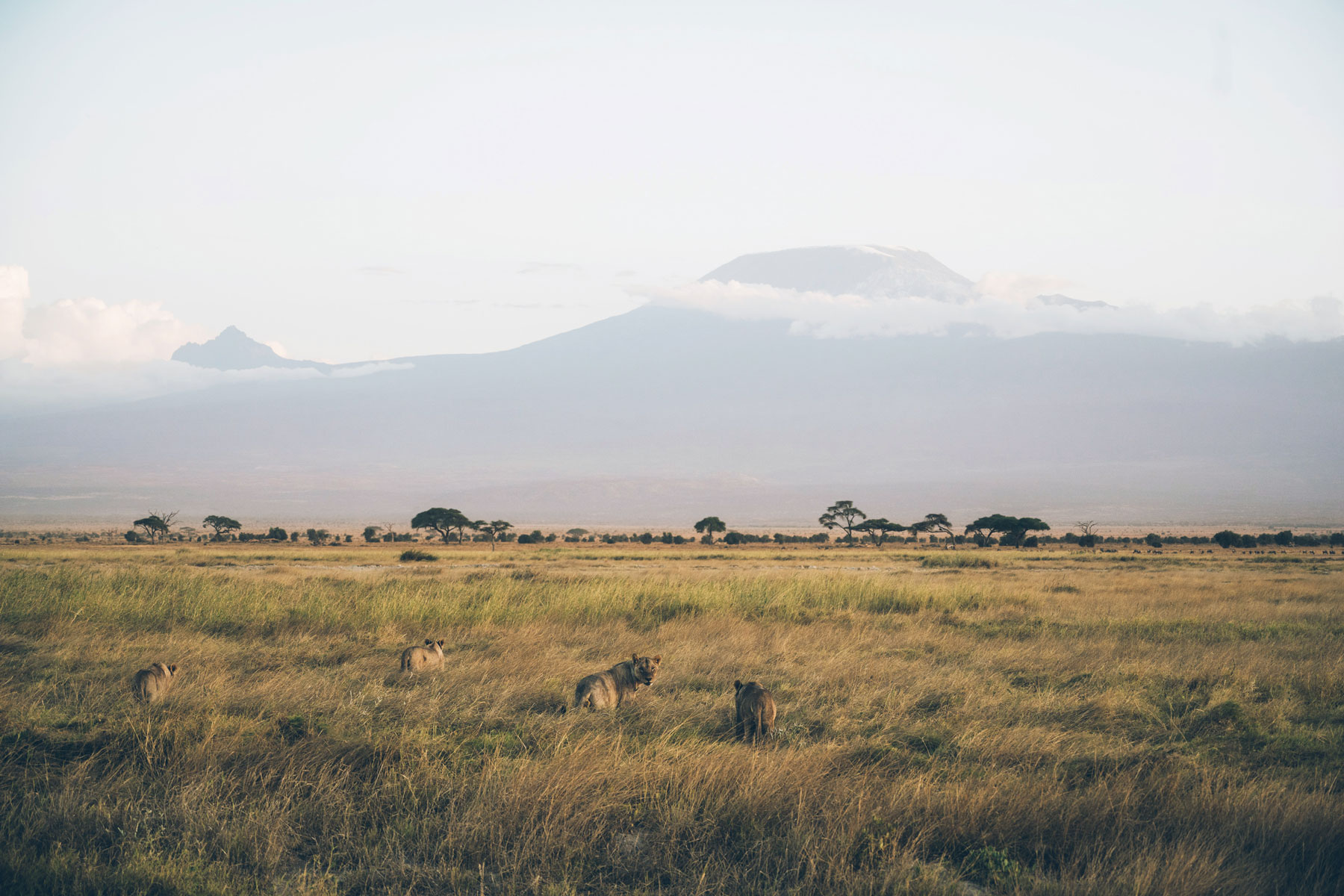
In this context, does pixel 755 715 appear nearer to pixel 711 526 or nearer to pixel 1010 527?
pixel 1010 527

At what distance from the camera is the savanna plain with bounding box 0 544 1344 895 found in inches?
181

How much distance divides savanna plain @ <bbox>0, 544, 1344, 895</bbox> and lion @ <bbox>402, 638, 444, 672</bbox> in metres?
0.19

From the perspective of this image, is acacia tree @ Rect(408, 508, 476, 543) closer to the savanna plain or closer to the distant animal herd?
the savanna plain

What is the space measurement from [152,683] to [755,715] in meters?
5.78

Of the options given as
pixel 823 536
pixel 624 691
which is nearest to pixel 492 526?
pixel 823 536

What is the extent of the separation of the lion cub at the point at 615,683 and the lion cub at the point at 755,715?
1.12 meters

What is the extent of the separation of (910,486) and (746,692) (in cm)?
18151

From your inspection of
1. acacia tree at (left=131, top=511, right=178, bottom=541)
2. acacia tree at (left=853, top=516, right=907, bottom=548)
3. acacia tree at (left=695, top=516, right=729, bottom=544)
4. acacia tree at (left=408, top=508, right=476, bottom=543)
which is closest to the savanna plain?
acacia tree at (left=408, top=508, right=476, bottom=543)

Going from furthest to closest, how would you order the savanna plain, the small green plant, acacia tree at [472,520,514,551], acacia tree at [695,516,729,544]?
acacia tree at [695,516,729,544], acacia tree at [472,520,514,551], the savanna plain, the small green plant

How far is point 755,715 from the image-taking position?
6.80 meters

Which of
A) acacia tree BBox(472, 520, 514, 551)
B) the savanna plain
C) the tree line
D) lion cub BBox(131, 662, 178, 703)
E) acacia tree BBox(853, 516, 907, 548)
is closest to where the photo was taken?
the savanna plain

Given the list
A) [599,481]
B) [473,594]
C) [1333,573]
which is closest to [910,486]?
[599,481]

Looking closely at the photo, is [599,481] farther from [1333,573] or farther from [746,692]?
[746,692]

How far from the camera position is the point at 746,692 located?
6.98 metres
